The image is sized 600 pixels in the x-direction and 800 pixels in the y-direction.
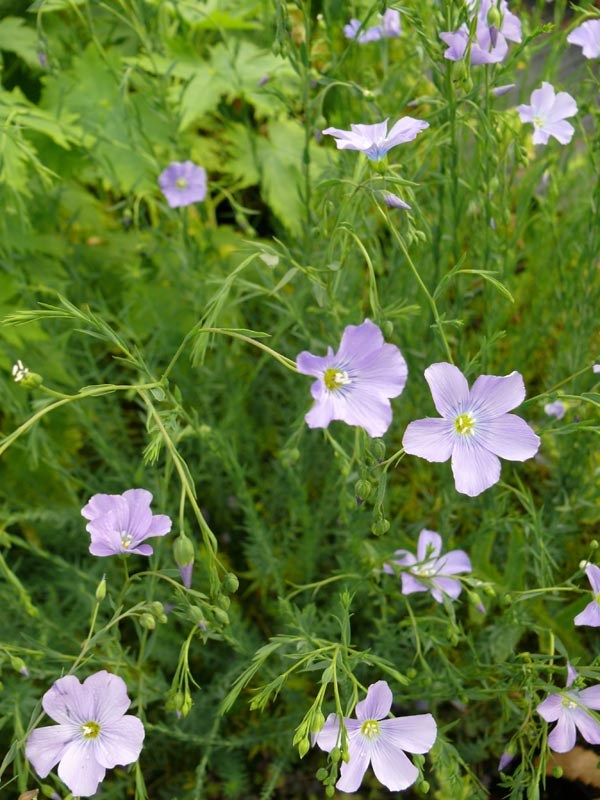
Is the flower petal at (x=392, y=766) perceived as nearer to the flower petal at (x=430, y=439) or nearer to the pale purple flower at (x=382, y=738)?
the pale purple flower at (x=382, y=738)

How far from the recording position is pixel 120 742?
824 mm

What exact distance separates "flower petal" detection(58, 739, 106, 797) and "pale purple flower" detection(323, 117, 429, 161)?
0.74 m

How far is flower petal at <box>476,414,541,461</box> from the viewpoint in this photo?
82 centimetres

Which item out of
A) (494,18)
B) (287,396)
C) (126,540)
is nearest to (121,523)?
(126,540)

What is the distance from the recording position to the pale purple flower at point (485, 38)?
0.95 meters

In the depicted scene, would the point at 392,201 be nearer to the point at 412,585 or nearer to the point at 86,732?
the point at 412,585

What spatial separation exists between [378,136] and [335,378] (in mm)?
302

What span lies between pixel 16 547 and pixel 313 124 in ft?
4.28

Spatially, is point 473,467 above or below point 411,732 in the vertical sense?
above

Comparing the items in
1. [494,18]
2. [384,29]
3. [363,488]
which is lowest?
[363,488]

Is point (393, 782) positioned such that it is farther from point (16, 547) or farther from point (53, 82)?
point (53, 82)

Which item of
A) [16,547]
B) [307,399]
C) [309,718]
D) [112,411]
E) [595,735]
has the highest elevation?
[309,718]

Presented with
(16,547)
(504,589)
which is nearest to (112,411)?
(16,547)

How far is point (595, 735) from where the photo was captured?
3.06 feet
